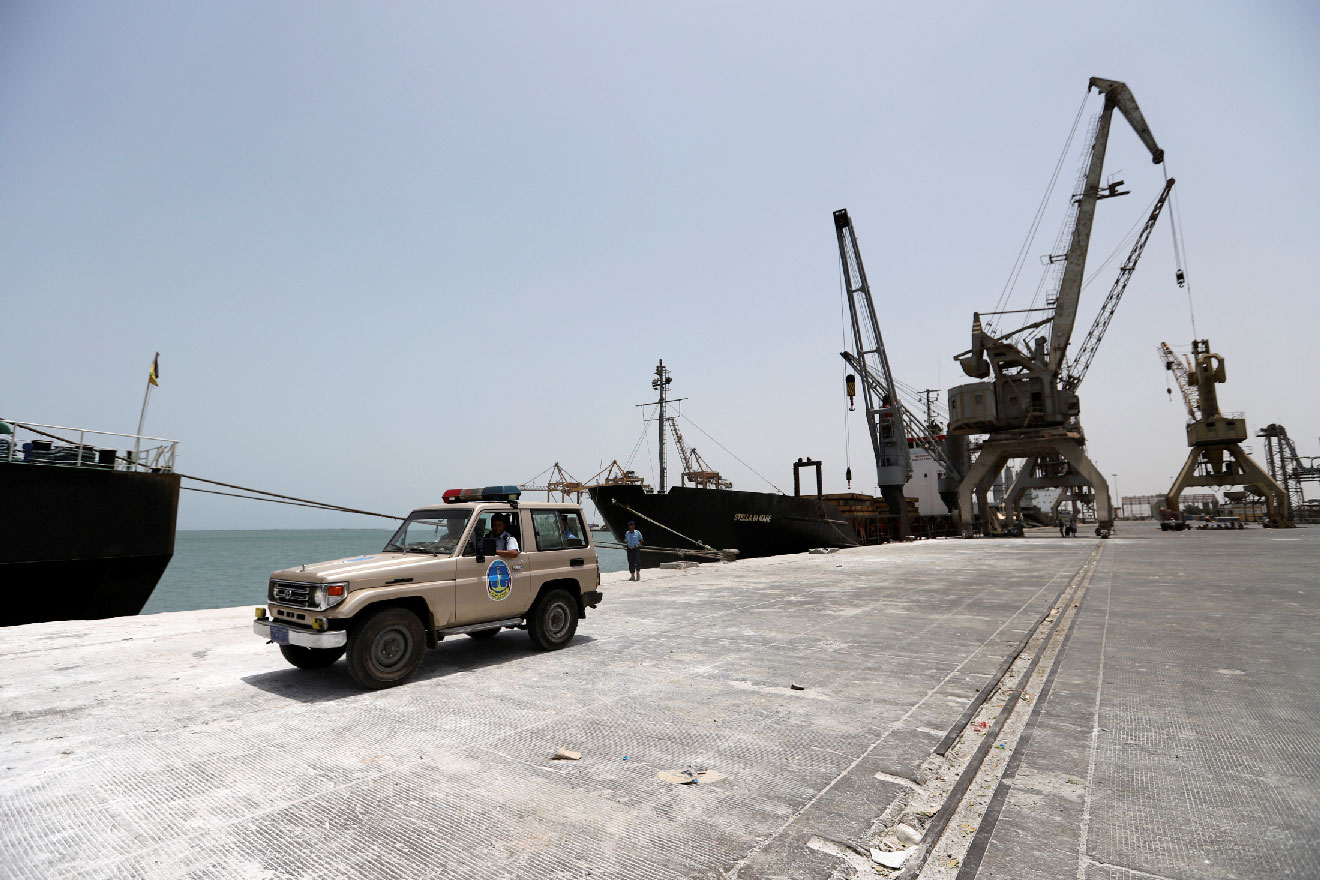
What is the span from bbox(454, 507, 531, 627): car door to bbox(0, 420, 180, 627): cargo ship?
456 inches

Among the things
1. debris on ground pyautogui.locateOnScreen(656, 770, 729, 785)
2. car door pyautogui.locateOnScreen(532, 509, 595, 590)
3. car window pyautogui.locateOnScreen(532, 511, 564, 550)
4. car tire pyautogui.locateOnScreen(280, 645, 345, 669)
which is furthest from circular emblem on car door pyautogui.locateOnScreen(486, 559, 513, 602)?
debris on ground pyautogui.locateOnScreen(656, 770, 729, 785)

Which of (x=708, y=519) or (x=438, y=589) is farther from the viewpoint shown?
(x=708, y=519)

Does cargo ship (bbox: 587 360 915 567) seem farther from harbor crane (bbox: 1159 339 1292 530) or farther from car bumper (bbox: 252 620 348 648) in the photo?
harbor crane (bbox: 1159 339 1292 530)

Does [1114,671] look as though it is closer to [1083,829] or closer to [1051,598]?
[1083,829]

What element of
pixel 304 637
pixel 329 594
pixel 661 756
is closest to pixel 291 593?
pixel 304 637

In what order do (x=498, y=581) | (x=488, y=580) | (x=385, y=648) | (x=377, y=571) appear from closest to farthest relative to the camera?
(x=377, y=571), (x=385, y=648), (x=488, y=580), (x=498, y=581)

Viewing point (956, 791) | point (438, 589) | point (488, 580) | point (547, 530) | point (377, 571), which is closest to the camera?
point (956, 791)

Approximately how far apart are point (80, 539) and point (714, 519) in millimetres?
24017

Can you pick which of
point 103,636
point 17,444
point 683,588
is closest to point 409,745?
point 103,636

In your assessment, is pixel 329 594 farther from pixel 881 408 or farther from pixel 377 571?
pixel 881 408

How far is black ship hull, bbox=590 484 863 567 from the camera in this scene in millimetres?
28953

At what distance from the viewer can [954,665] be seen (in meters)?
7.00

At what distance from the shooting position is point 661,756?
4422 millimetres

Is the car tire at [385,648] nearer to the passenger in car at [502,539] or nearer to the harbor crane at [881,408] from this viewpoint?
the passenger in car at [502,539]
